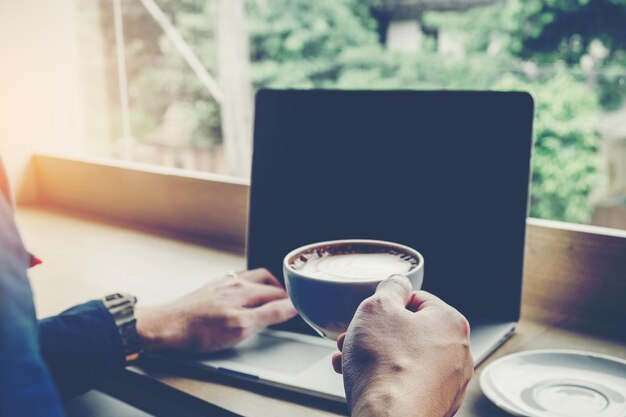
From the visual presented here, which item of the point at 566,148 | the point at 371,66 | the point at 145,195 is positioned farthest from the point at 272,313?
the point at 371,66

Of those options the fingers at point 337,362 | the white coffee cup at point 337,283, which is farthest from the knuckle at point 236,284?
the fingers at point 337,362

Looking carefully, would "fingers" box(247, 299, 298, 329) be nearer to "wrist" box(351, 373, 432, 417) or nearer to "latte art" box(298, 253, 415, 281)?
"latte art" box(298, 253, 415, 281)

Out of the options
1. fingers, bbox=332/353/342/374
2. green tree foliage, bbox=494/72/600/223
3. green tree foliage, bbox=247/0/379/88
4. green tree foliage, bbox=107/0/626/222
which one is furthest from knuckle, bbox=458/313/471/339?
green tree foliage, bbox=247/0/379/88

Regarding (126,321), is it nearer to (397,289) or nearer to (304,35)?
(397,289)

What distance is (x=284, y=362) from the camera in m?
0.78

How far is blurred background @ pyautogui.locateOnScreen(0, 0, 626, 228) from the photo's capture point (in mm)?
6059

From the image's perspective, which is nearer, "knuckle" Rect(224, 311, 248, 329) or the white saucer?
the white saucer

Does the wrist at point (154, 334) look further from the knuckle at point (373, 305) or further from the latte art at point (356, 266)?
the knuckle at point (373, 305)

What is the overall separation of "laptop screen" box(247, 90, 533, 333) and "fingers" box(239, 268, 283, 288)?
0.04 metres

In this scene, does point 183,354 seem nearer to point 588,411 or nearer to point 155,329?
point 155,329

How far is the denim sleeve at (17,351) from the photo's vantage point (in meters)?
0.46

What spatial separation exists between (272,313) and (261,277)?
0.10 metres

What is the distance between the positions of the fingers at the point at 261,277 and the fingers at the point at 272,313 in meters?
0.07

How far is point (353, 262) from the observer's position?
68 centimetres
